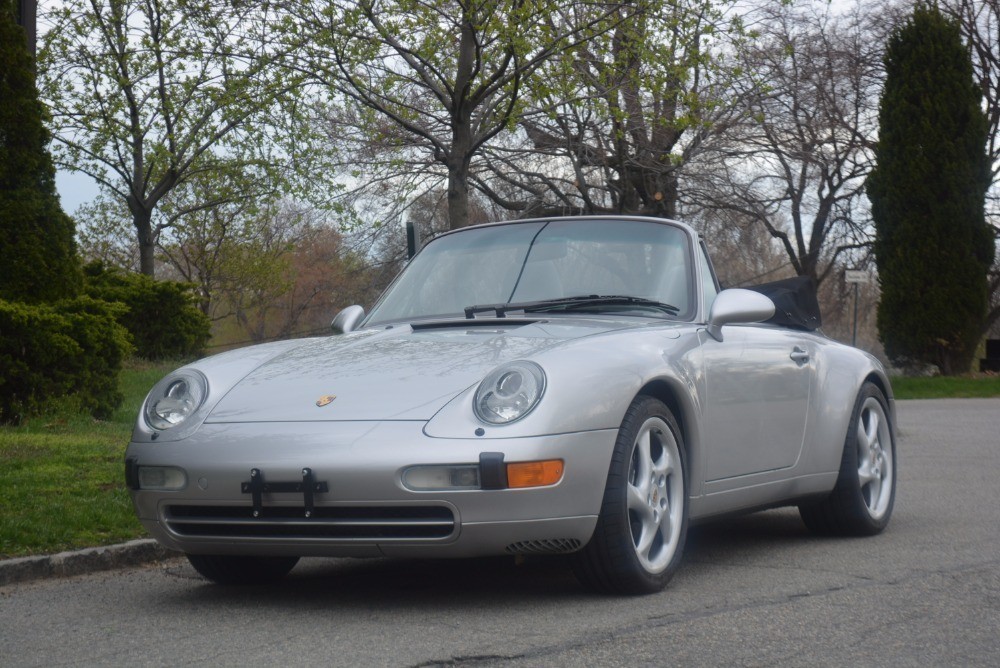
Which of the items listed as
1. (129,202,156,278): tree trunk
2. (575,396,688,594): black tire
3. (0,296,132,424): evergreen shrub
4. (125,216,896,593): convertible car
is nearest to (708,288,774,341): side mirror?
(125,216,896,593): convertible car

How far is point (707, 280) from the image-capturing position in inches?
234

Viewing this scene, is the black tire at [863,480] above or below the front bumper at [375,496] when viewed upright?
below

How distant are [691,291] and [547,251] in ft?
2.26

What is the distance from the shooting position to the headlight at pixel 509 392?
4.36m

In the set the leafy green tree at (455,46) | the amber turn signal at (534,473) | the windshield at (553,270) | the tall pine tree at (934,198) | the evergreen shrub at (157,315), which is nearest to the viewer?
the amber turn signal at (534,473)

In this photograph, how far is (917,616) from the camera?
14.3 ft

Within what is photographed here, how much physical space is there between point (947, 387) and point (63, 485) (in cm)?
2058

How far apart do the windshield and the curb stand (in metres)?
1.50

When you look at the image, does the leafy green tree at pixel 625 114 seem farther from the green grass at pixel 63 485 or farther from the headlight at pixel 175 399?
the headlight at pixel 175 399

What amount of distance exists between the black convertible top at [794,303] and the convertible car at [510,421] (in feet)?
3.18

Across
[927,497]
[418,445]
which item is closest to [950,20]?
[927,497]

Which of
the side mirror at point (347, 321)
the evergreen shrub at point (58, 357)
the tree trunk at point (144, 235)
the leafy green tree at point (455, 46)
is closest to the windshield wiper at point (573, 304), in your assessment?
the side mirror at point (347, 321)

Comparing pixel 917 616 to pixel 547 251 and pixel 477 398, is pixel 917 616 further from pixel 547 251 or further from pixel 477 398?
pixel 547 251

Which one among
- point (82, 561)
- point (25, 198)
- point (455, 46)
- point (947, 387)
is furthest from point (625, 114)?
point (82, 561)
